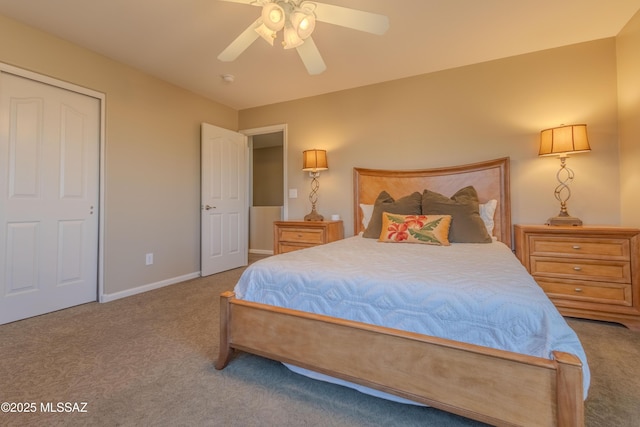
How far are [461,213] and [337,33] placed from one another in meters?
1.84

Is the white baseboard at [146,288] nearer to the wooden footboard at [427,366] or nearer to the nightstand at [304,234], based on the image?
the nightstand at [304,234]

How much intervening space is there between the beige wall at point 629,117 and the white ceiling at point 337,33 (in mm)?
160

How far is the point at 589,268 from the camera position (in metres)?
2.23

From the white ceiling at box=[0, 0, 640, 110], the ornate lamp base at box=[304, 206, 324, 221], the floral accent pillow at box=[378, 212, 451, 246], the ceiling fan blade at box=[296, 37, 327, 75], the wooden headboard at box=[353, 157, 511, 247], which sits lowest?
the floral accent pillow at box=[378, 212, 451, 246]

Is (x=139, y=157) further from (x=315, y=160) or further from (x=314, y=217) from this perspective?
(x=314, y=217)

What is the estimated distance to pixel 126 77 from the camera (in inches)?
116

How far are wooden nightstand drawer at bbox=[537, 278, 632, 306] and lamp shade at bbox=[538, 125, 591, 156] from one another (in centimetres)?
109

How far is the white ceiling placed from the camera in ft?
6.91

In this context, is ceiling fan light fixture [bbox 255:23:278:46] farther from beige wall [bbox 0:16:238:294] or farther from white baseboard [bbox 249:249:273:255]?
white baseboard [bbox 249:249:273:255]

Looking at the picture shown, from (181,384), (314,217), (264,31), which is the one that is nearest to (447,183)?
(314,217)

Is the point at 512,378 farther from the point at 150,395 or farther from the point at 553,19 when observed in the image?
the point at 553,19

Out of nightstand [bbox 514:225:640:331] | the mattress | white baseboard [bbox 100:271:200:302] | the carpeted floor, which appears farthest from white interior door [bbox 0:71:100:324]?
nightstand [bbox 514:225:640:331]

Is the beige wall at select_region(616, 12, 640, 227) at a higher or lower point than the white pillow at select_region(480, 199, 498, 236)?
higher

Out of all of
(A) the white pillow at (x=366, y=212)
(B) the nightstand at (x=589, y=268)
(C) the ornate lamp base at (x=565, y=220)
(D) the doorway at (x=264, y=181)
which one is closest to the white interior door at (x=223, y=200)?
(D) the doorway at (x=264, y=181)
